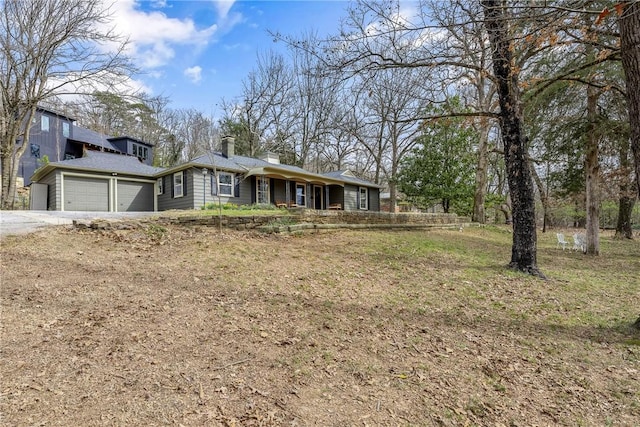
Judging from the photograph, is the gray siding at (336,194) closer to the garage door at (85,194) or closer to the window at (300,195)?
the window at (300,195)

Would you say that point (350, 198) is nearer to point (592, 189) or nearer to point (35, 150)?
point (592, 189)

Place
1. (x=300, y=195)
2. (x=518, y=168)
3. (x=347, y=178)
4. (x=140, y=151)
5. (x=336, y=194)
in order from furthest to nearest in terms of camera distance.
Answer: (x=140, y=151)
(x=347, y=178)
(x=336, y=194)
(x=300, y=195)
(x=518, y=168)

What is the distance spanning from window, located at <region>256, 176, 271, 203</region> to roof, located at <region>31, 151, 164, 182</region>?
5.17 m

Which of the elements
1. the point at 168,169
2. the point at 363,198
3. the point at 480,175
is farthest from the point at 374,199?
the point at 168,169

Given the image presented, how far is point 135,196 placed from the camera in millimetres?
16016

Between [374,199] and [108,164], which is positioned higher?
[108,164]

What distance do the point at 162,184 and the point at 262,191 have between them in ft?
17.3

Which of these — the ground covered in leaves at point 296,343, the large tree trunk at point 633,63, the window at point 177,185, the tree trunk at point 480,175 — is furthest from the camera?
the tree trunk at point 480,175

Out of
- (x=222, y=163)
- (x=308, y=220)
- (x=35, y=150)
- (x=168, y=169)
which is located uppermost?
(x=35, y=150)

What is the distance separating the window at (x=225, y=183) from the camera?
579 inches

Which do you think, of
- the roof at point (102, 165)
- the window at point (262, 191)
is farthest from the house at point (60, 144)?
the window at point (262, 191)

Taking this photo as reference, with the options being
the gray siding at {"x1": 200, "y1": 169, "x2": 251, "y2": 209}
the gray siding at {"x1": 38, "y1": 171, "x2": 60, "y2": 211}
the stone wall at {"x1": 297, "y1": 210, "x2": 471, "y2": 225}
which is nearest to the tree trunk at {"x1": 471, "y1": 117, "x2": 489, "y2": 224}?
the stone wall at {"x1": 297, "y1": 210, "x2": 471, "y2": 225}

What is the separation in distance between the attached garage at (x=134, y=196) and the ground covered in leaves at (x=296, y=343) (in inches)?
417

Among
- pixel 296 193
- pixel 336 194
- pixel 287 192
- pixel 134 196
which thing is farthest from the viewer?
pixel 336 194
